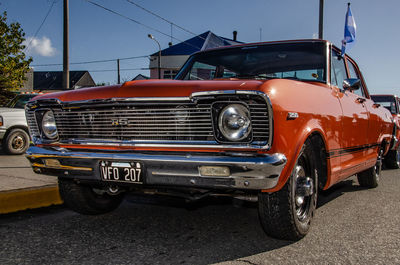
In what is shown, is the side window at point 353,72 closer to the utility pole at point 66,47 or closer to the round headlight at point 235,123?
the round headlight at point 235,123

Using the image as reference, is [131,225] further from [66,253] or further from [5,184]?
[5,184]

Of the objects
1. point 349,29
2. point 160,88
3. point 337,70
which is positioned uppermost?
point 349,29

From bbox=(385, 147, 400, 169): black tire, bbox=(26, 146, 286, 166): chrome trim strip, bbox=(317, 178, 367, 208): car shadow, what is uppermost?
bbox=(26, 146, 286, 166): chrome trim strip

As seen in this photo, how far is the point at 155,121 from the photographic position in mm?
2709

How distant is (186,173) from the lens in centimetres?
250

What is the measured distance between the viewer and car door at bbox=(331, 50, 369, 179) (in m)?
3.65

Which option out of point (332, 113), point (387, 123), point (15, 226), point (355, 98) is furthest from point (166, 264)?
point (387, 123)

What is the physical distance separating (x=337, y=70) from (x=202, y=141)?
2.22 metres

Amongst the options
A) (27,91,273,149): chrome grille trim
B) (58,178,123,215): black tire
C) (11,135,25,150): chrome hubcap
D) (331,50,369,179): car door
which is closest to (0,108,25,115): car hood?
(11,135,25,150): chrome hubcap

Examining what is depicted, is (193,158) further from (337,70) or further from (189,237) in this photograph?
(337,70)

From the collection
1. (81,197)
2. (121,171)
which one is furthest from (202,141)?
(81,197)

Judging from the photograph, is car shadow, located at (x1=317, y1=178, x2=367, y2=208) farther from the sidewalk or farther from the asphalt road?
the sidewalk

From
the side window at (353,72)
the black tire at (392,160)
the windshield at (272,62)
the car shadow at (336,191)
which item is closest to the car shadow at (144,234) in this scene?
the car shadow at (336,191)

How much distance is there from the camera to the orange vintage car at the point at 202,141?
244cm
